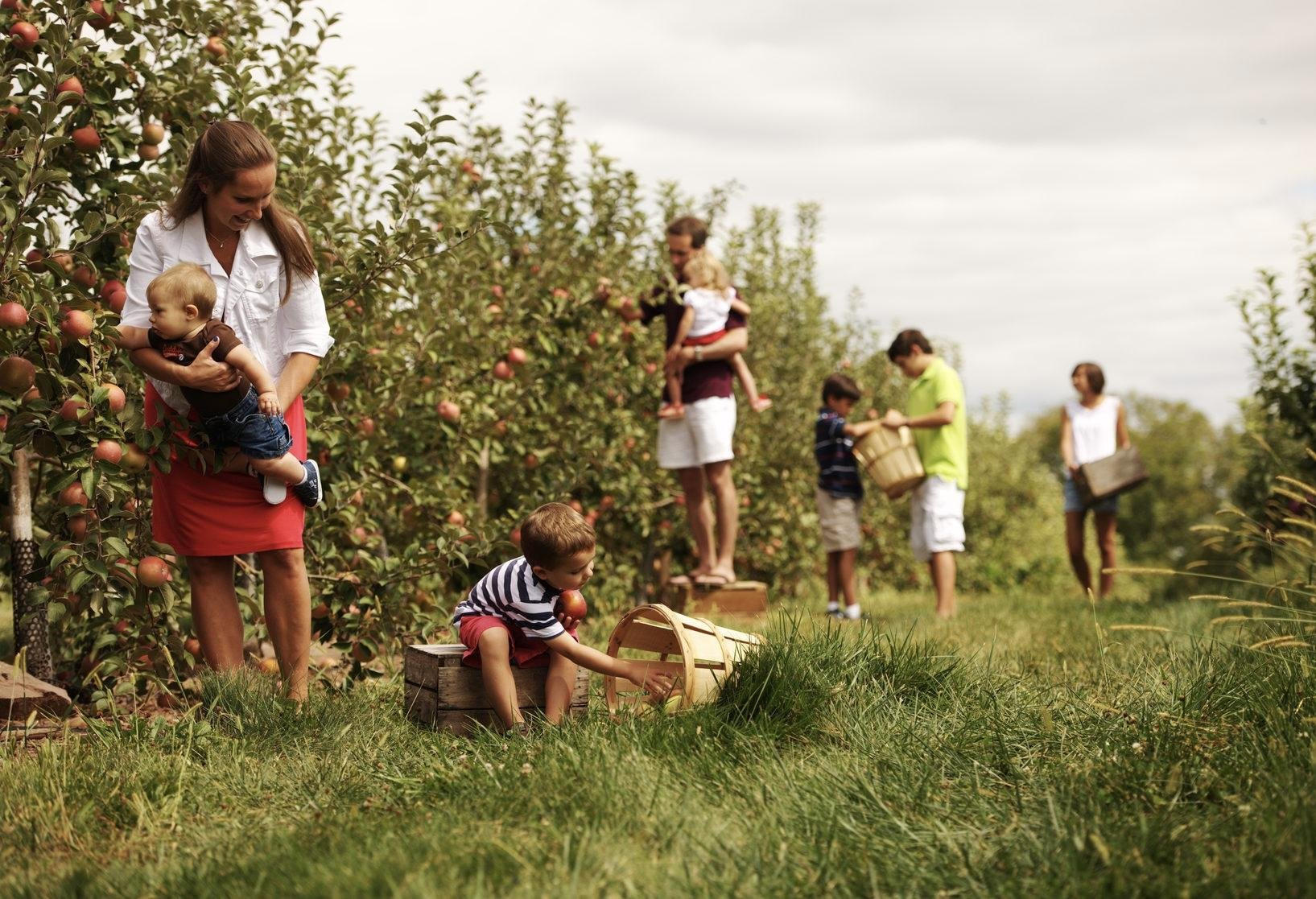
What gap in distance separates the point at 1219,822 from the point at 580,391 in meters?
4.69

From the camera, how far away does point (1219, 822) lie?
2.28 meters

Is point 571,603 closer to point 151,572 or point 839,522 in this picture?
point 151,572

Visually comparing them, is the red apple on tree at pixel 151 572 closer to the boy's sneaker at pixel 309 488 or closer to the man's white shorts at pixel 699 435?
the boy's sneaker at pixel 309 488

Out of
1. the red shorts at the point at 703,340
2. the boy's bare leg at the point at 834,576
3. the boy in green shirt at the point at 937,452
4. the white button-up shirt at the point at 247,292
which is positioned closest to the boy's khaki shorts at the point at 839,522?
the boy's bare leg at the point at 834,576

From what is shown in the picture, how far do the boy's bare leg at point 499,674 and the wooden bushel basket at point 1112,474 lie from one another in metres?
5.54

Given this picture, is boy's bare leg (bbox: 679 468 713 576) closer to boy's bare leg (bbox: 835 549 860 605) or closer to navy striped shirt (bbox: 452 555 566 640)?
boy's bare leg (bbox: 835 549 860 605)

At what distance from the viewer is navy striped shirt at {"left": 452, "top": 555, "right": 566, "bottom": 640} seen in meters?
3.40

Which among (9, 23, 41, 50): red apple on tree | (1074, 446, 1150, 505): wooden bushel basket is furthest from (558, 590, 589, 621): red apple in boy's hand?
(1074, 446, 1150, 505): wooden bushel basket

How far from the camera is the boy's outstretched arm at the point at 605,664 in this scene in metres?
3.33

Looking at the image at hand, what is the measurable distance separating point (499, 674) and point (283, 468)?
90cm

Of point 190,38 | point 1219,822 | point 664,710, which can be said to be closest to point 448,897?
point 664,710

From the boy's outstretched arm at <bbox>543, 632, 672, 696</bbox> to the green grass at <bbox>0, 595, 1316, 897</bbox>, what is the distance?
0.24 metres

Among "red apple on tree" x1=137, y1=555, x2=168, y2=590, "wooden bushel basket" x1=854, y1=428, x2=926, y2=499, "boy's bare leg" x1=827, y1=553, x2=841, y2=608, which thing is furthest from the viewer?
"boy's bare leg" x1=827, y1=553, x2=841, y2=608

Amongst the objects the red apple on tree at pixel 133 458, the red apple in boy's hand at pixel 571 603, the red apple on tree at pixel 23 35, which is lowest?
the red apple in boy's hand at pixel 571 603
